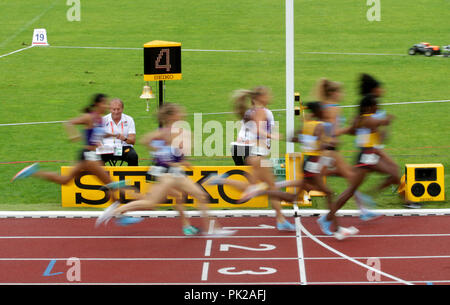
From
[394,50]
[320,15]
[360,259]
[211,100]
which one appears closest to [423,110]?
[211,100]

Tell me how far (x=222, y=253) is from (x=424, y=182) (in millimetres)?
3714

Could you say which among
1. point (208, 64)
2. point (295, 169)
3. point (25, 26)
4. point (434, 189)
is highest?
point (25, 26)

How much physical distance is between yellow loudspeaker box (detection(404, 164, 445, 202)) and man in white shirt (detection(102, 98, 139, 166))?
14.1 ft

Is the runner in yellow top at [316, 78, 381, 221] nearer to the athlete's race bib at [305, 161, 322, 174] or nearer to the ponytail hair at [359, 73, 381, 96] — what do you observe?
the athlete's race bib at [305, 161, 322, 174]

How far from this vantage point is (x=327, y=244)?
9.91 metres

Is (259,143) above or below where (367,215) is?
above

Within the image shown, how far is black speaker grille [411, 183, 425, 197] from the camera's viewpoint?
38.1 feet

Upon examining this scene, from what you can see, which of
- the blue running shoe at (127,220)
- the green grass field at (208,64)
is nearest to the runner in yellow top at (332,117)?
the green grass field at (208,64)

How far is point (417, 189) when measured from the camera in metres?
11.6

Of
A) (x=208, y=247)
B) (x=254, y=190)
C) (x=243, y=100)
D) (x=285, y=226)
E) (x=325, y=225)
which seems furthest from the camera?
(x=285, y=226)

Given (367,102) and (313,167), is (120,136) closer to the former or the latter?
(313,167)

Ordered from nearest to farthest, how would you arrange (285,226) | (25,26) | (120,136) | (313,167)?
(313,167) < (285,226) < (120,136) < (25,26)

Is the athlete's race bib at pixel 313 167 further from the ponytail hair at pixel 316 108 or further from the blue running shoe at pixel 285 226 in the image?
the blue running shoe at pixel 285 226

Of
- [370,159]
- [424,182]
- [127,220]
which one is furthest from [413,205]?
[127,220]
